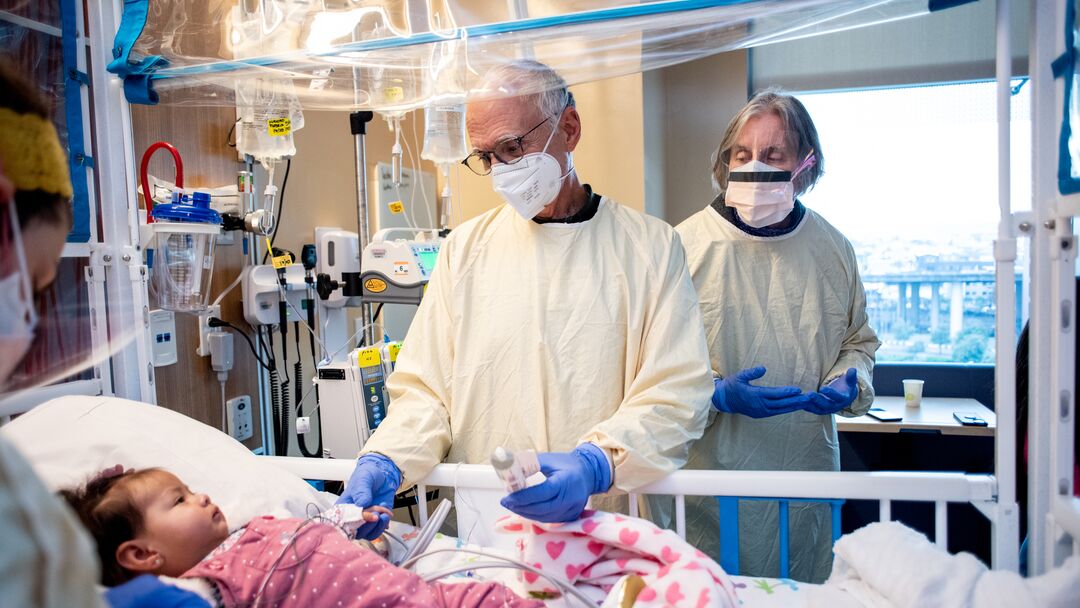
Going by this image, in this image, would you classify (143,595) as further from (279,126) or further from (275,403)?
(275,403)

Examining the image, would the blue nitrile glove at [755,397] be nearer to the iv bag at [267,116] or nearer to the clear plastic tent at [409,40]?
the clear plastic tent at [409,40]

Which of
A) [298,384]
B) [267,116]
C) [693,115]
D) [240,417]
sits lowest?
[240,417]

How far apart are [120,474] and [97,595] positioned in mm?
1016

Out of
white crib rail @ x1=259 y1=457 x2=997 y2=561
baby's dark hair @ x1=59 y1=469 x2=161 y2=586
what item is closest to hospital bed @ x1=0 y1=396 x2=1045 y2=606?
white crib rail @ x1=259 y1=457 x2=997 y2=561

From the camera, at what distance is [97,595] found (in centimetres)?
43

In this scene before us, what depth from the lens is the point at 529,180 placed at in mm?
1583

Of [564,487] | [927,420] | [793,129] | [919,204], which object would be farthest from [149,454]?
[919,204]

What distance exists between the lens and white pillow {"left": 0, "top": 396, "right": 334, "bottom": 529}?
1.48m

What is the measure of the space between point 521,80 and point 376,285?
1.10 metres

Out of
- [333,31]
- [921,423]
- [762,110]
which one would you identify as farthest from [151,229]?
[921,423]

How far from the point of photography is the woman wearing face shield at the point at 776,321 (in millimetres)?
1870

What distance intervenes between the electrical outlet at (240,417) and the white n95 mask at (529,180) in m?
1.63

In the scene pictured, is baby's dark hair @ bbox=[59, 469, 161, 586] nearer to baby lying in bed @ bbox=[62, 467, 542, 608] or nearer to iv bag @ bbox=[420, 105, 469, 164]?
baby lying in bed @ bbox=[62, 467, 542, 608]

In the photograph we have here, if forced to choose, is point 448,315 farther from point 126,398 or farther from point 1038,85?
point 1038,85
